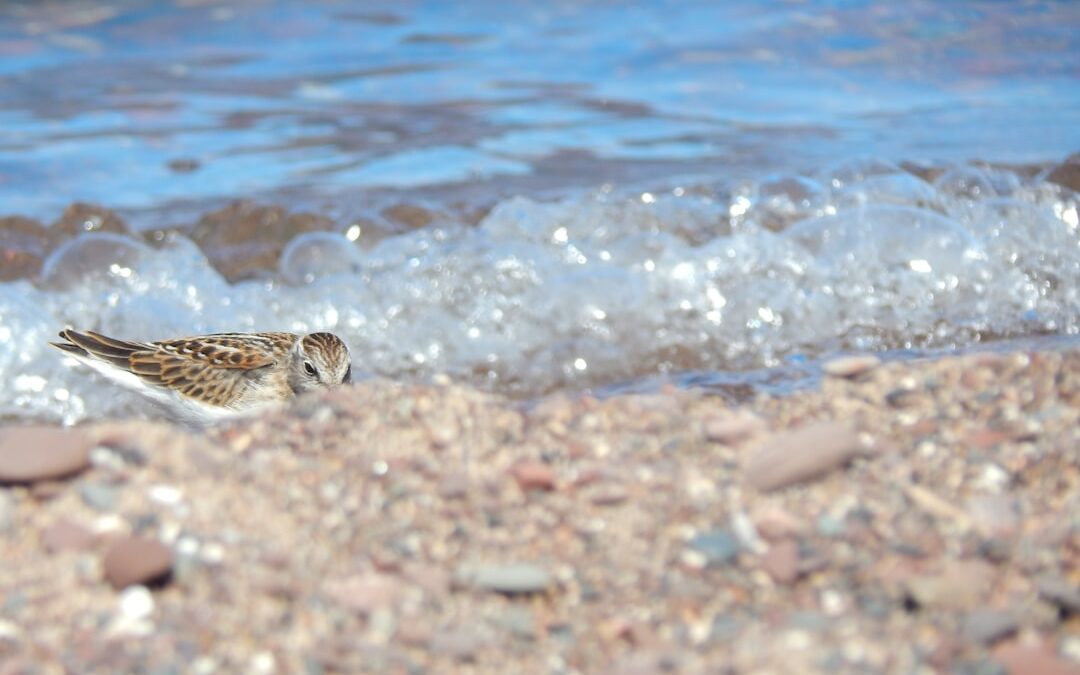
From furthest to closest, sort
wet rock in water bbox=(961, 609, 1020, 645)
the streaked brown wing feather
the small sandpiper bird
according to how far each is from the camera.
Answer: the streaked brown wing feather → the small sandpiper bird → wet rock in water bbox=(961, 609, 1020, 645)

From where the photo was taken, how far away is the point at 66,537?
10.4 ft

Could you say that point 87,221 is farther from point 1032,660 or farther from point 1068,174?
point 1032,660

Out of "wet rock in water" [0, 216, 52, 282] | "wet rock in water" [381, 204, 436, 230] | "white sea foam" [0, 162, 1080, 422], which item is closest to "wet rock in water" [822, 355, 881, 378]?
"white sea foam" [0, 162, 1080, 422]

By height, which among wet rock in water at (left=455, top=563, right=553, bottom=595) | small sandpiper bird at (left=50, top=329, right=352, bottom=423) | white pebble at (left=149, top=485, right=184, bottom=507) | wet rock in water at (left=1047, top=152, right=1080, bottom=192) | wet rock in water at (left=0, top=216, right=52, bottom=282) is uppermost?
white pebble at (left=149, top=485, right=184, bottom=507)

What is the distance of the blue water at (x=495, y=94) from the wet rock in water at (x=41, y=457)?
18.5 ft

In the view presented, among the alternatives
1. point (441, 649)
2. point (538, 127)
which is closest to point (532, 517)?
point (441, 649)

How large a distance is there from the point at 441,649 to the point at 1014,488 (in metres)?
1.52

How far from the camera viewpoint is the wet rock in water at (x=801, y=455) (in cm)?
343

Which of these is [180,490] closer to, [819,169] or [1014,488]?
[1014,488]

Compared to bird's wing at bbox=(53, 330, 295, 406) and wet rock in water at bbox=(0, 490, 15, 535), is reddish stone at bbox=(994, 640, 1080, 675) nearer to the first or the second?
wet rock in water at bbox=(0, 490, 15, 535)

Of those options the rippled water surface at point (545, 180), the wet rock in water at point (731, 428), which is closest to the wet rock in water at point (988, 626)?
the wet rock in water at point (731, 428)

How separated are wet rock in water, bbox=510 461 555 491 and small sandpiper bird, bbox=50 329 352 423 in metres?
1.81

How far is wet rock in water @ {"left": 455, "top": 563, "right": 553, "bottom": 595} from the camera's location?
3047 mm

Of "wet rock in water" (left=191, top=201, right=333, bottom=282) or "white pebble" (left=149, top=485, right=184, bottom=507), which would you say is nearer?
"white pebble" (left=149, top=485, right=184, bottom=507)
